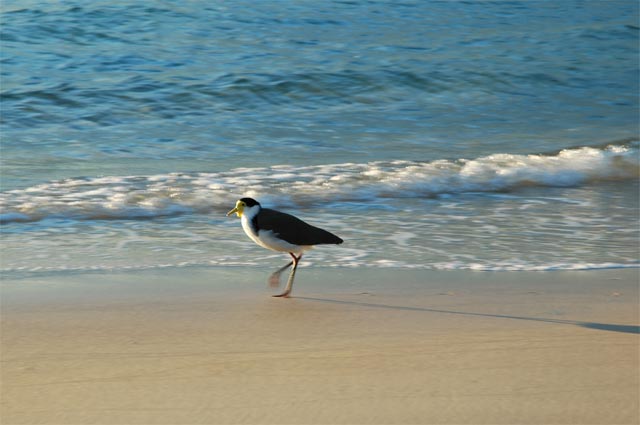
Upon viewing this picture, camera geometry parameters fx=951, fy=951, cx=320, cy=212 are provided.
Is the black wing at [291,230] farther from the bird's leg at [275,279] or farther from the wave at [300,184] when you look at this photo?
the wave at [300,184]

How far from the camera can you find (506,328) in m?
4.22

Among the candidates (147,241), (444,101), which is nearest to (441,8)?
(444,101)

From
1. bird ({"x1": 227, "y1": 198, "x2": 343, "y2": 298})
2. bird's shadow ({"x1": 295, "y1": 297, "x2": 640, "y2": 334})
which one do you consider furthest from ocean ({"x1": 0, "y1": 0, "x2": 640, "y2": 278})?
bird's shadow ({"x1": 295, "y1": 297, "x2": 640, "y2": 334})

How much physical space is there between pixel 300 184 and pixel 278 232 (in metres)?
3.06

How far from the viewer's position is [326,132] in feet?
35.1

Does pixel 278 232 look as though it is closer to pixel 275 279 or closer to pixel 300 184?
pixel 275 279

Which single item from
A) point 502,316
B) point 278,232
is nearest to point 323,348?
point 502,316

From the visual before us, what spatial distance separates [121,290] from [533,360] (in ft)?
7.03

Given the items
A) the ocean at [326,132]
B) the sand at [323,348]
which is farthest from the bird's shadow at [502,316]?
the ocean at [326,132]

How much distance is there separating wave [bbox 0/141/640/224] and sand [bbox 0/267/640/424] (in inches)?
73.9

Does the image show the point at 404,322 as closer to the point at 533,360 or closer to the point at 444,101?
the point at 533,360

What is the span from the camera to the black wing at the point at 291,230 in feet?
16.0

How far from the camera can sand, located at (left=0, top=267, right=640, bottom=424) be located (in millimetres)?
3234

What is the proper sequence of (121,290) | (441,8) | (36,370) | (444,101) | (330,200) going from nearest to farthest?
(36,370) < (121,290) < (330,200) < (444,101) < (441,8)
